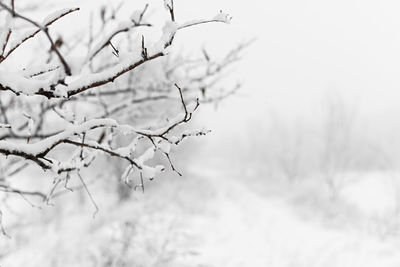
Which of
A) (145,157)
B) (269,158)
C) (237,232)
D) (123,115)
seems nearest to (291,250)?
(237,232)

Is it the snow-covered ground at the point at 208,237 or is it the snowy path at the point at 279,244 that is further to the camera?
the snowy path at the point at 279,244

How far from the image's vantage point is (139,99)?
2.86m

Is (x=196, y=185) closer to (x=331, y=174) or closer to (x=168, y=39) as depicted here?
(x=331, y=174)

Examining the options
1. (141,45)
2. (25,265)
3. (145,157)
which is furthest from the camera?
(25,265)

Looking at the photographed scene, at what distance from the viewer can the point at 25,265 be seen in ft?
16.6

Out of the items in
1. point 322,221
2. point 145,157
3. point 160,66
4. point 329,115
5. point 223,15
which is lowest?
point 145,157

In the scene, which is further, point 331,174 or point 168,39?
point 331,174

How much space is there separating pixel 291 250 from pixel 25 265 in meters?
5.35

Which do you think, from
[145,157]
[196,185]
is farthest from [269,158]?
[145,157]

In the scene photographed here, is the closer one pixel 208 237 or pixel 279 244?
pixel 279 244

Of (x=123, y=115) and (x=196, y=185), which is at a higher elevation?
(x=196, y=185)

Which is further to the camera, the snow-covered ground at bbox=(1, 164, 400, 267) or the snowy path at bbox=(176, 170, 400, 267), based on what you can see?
the snowy path at bbox=(176, 170, 400, 267)

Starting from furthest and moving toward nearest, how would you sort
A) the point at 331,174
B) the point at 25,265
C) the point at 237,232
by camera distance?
the point at 331,174 → the point at 237,232 → the point at 25,265

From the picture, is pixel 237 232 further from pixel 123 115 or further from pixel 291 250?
pixel 123 115
